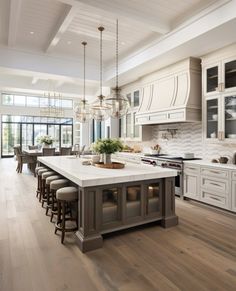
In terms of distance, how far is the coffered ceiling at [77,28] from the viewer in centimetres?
379

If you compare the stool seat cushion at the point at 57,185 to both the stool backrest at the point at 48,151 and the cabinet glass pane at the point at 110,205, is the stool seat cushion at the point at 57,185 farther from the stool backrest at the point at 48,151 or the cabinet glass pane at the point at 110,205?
the stool backrest at the point at 48,151

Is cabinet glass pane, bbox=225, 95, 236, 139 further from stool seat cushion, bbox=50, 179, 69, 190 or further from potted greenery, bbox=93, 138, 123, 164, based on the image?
stool seat cushion, bbox=50, 179, 69, 190

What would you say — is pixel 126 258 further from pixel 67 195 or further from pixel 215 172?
pixel 215 172

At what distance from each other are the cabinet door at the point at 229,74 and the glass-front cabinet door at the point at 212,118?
0.34 m

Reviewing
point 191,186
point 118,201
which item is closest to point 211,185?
point 191,186

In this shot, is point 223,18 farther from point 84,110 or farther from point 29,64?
point 29,64

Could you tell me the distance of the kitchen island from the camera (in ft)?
9.09

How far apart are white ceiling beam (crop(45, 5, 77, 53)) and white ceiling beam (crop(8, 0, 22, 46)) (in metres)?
0.75

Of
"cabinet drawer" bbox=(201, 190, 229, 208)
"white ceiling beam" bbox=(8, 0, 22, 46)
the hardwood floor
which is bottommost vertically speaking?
the hardwood floor

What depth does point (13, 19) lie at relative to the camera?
426cm

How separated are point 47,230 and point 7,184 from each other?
357 cm

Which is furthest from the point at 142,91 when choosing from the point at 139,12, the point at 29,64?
the point at 29,64

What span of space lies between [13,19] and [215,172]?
4.81 m

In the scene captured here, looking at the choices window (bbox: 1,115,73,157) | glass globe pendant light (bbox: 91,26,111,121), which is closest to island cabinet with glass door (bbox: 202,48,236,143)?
glass globe pendant light (bbox: 91,26,111,121)
